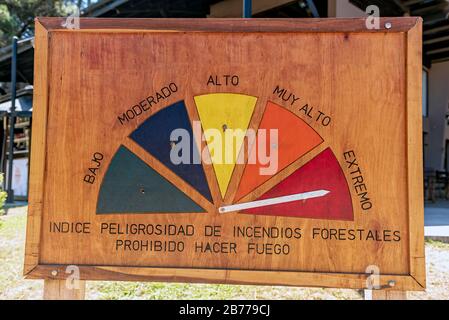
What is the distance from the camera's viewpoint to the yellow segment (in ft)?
6.09

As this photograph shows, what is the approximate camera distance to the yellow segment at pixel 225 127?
1.86 m

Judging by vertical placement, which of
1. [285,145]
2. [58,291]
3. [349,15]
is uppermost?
[349,15]

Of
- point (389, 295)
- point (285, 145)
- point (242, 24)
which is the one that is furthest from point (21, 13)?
point (389, 295)

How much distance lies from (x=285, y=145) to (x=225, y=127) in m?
0.33

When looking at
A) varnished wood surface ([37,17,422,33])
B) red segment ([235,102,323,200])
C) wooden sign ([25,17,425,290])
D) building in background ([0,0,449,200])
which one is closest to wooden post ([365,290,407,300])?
wooden sign ([25,17,425,290])

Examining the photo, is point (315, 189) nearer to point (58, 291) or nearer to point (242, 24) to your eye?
point (242, 24)

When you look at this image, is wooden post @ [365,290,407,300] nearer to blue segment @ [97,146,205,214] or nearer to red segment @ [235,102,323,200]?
red segment @ [235,102,323,200]

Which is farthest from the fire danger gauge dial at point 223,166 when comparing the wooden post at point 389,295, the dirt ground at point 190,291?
the dirt ground at point 190,291

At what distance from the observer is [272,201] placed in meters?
1.83

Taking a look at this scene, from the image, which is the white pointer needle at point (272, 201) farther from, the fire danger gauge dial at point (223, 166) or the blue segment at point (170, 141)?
the blue segment at point (170, 141)

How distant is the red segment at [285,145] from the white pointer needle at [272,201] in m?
0.05
